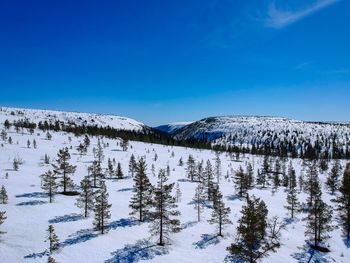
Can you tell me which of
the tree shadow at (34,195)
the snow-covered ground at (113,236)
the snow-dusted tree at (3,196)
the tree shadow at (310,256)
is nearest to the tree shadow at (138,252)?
the snow-covered ground at (113,236)

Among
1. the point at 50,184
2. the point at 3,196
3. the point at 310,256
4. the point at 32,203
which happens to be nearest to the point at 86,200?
the point at 50,184

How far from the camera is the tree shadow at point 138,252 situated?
1531 inches

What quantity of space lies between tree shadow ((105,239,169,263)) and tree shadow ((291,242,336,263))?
20802 mm

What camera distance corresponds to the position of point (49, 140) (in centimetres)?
14875

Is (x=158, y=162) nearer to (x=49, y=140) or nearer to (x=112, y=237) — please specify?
(x=49, y=140)

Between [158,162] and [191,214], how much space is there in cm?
7238

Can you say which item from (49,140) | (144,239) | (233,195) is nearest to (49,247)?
(144,239)

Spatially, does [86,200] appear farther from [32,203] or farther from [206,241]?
[206,241]

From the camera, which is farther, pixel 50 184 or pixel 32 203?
pixel 50 184

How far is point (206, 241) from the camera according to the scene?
49.1 meters

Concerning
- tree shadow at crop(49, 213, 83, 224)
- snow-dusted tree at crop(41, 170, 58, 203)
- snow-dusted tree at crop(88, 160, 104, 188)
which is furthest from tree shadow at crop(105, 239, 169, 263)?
snow-dusted tree at crop(88, 160, 104, 188)

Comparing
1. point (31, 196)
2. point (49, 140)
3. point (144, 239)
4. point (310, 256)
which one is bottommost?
point (310, 256)

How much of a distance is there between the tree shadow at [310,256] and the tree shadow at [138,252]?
2080 cm

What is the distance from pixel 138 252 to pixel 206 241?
12747 mm
